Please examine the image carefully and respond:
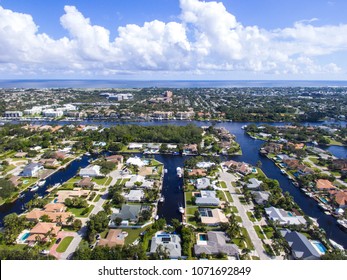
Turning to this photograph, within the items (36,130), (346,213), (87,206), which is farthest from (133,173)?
(36,130)

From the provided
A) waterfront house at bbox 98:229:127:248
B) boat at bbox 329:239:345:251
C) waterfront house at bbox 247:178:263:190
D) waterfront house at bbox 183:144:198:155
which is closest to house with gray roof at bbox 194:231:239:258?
waterfront house at bbox 98:229:127:248

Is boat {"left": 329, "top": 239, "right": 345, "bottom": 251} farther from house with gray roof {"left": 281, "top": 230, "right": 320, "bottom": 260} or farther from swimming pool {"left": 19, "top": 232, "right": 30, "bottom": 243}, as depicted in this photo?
swimming pool {"left": 19, "top": 232, "right": 30, "bottom": 243}

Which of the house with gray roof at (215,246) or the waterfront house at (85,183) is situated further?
the waterfront house at (85,183)

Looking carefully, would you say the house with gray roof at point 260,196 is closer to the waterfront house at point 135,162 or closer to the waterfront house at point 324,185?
the waterfront house at point 324,185

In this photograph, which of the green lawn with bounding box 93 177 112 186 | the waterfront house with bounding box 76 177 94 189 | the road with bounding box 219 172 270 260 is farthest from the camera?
the green lawn with bounding box 93 177 112 186

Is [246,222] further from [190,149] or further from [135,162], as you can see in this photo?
[190,149]

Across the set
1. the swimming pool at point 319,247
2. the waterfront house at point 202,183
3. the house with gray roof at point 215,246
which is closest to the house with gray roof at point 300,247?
the swimming pool at point 319,247
